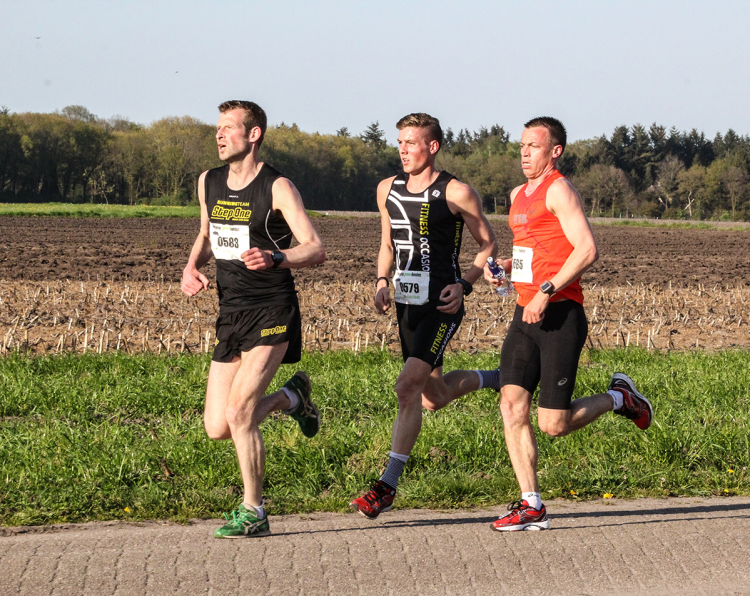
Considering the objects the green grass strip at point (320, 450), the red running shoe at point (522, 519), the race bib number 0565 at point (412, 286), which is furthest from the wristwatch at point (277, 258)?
the red running shoe at point (522, 519)

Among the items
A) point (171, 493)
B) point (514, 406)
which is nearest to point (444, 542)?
point (514, 406)

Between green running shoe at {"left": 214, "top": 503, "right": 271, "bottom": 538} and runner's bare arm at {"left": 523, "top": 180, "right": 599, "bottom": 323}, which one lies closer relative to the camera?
green running shoe at {"left": 214, "top": 503, "right": 271, "bottom": 538}

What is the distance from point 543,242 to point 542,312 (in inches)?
17.7

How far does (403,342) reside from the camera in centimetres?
588

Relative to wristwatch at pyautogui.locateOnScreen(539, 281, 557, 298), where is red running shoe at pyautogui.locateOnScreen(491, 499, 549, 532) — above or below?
below

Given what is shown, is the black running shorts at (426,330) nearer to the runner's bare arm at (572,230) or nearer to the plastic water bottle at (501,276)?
the plastic water bottle at (501,276)

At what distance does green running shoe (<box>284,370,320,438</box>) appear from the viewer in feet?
19.4

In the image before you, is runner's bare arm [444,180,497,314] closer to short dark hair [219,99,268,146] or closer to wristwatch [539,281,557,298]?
wristwatch [539,281,557,298]

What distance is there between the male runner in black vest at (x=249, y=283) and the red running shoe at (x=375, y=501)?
593mm

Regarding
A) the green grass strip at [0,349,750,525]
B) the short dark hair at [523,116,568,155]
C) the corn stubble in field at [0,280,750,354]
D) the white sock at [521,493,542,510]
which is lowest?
the corn stubble in field at [0,280,750,354]

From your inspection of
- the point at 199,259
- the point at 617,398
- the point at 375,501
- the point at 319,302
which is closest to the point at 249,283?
the point at 199,259

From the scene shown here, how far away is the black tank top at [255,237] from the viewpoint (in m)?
5.14

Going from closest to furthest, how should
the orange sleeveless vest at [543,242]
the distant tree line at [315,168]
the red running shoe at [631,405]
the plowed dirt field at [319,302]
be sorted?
1. the orange sleeveless vest at [543,242]
2. the red running shoe at [631,405]
3. the plowed dirt field at [319,302]
4. the distant tree line at [315,168]

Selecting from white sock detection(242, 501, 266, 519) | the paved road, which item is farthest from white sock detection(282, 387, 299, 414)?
white sock detection(242, 501, 266, 519)
